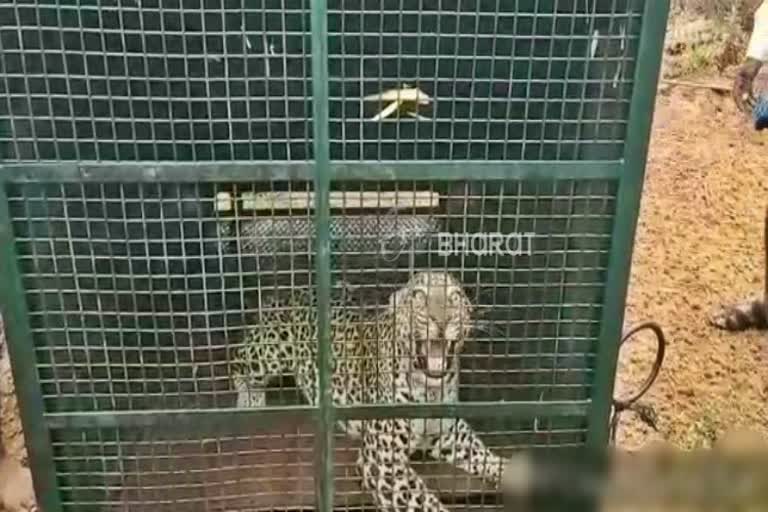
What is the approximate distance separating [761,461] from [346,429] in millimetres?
1999

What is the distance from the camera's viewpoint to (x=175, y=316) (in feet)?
8.11

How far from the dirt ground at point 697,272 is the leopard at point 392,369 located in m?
0.96

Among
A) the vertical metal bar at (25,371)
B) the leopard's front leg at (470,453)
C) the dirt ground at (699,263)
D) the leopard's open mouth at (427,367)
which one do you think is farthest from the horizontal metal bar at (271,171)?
the dirt ground at (699,263)

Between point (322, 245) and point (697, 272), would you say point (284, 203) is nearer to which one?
point (322, 245)

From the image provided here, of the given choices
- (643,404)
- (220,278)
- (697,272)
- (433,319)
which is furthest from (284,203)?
(697,272)

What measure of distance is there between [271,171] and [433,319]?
Result: 62cm

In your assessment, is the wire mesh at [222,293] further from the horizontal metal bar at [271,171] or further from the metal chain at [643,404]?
the metal chain at [643,404]

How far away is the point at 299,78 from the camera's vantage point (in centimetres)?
223

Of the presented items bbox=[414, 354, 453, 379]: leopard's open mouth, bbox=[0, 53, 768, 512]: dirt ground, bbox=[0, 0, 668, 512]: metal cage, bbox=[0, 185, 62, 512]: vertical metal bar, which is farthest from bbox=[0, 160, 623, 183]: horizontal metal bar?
bbox=[0, 53, 768, 512]: dirt ground

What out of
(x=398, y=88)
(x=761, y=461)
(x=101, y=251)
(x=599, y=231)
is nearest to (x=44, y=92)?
(x=101, y=251)

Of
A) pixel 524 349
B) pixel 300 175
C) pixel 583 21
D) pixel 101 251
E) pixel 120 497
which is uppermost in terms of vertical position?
pixel 583 21

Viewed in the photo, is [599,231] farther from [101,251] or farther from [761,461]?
[761,461]

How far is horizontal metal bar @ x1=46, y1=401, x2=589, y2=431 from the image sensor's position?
249 centimetres

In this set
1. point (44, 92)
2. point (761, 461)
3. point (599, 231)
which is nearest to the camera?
point (761, 461)
